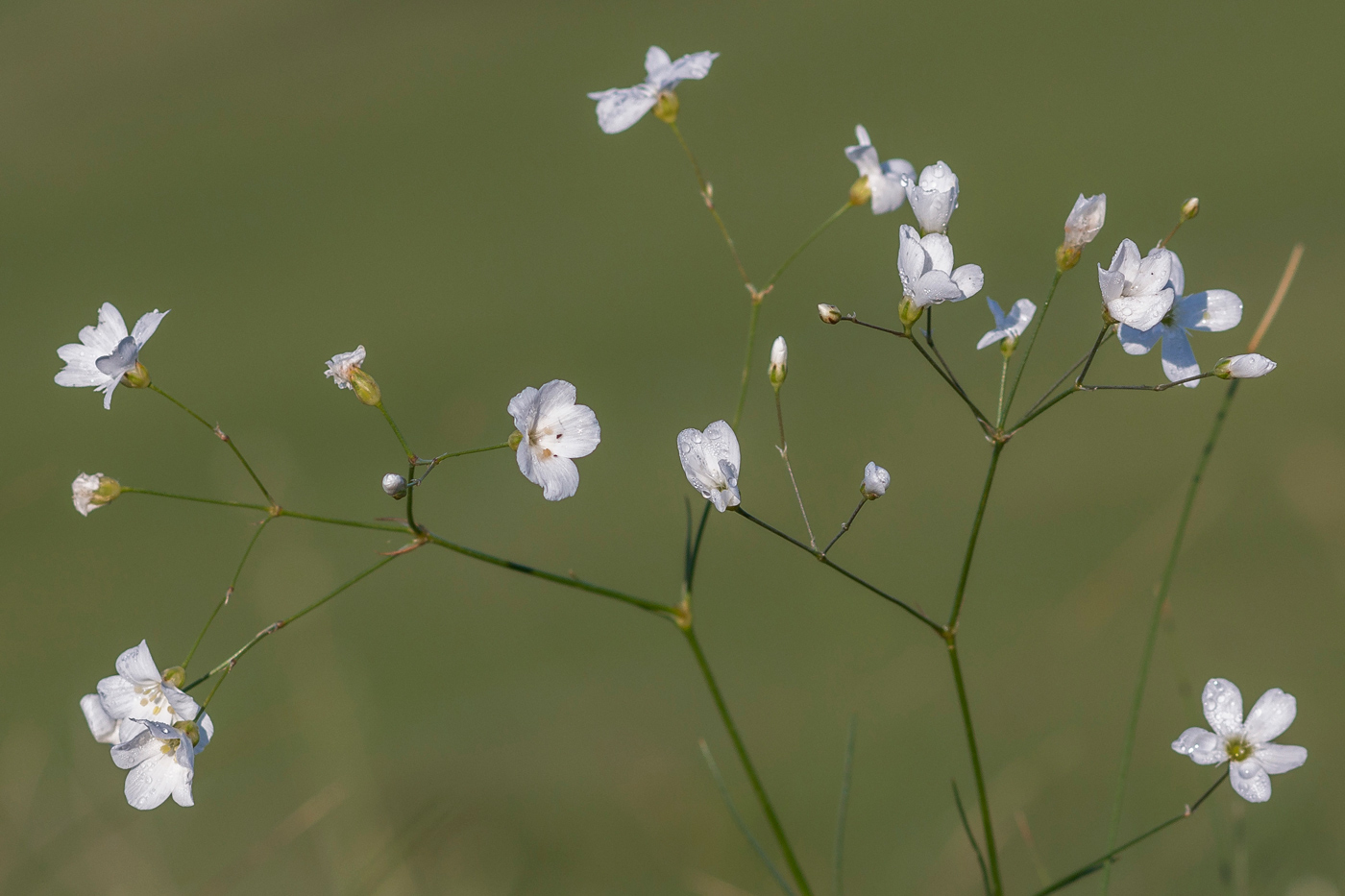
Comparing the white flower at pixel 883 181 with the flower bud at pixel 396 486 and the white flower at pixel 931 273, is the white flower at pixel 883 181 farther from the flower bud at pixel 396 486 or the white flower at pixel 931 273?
the flower bud at pixel 396 486

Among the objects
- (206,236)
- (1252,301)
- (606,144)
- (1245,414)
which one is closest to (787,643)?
(1245,414)

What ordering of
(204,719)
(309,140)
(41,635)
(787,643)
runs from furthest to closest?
(309,140) → (41,635) → (787,643) → (204,719)

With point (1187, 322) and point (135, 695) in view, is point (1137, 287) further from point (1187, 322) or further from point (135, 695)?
point (135, 695)

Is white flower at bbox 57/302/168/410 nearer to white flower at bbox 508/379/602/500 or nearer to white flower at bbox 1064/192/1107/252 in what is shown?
white flower at bbox 508/379/602/500

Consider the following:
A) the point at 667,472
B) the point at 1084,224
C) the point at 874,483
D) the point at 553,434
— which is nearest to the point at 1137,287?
the point at 1084,224

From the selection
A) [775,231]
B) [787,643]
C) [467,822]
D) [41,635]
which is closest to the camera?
[467,822]

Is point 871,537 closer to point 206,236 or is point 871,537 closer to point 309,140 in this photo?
point 206,236

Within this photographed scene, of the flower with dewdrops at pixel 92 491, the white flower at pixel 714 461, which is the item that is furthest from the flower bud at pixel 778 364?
the flower with dewdrops at pixel 92 491
